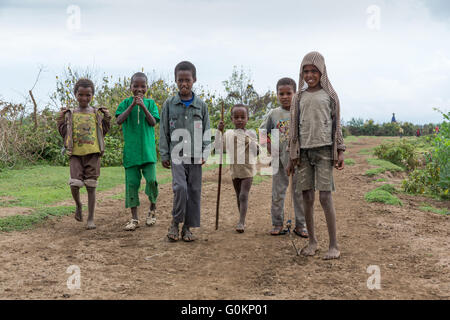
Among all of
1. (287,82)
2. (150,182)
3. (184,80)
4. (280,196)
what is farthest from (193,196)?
(287,82)

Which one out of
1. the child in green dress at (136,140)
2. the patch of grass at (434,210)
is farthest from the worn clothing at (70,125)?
the patch of grass at (434,210)

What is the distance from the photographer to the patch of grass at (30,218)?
16.5 ft

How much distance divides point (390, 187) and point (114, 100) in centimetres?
1012

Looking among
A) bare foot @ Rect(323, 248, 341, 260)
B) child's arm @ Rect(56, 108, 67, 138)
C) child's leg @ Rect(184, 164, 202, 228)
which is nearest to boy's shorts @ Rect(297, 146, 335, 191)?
bare foot @ Rect(323, 248, 341, 260)

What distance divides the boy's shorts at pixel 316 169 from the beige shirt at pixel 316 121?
0.32 feet

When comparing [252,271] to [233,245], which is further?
[233,245]

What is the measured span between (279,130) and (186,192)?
1338 mm

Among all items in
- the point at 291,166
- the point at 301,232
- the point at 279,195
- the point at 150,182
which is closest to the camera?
the point at 291,166

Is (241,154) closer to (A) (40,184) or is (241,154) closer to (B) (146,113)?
(B) (146,113)

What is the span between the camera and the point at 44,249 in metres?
→ 4.17

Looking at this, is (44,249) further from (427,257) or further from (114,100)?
(114,100)

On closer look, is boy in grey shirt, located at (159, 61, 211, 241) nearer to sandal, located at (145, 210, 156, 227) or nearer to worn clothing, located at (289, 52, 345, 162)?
sandal, located at (145, 210, 156, 227)

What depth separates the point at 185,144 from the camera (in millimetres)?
4582
